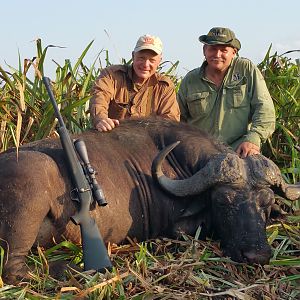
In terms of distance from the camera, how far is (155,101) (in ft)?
23.5

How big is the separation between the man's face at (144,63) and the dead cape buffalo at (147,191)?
1022 mm

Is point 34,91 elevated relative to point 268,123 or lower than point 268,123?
elevated

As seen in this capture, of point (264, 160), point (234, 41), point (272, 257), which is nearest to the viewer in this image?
point (272, 257)

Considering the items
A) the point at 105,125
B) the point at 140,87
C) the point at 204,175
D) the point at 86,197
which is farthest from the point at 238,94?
the point at 86,197

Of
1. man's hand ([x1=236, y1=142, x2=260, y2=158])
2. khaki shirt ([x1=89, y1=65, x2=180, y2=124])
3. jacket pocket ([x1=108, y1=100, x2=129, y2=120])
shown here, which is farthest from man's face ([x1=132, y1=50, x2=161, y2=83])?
man's hand ([x1=236, y1=142, x2=260, y2=158])

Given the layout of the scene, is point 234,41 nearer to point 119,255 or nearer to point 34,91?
point 34,91

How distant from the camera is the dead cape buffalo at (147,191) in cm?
489

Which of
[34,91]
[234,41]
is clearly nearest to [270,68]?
[234,41]

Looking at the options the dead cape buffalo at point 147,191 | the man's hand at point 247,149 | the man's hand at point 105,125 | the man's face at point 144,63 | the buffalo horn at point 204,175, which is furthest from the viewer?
the man's face at point 144,63

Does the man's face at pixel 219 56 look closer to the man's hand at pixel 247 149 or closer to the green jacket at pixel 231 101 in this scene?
the green jacket at pixel 231 101

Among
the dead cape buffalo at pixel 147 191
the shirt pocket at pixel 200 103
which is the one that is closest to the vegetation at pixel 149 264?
the dead cape buffalo at pixel 147 191

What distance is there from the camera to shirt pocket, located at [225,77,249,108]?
25.1 ft

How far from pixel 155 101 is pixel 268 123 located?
136cm

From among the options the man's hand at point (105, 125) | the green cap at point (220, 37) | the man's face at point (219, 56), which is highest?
the green cap at point (220, 37)
